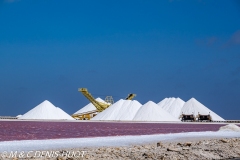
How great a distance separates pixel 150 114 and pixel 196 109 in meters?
14.3

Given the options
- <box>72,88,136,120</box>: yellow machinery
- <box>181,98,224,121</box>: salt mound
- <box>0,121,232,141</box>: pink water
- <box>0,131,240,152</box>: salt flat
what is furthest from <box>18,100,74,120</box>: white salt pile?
<box>0,131,240,152</box>: salt flat

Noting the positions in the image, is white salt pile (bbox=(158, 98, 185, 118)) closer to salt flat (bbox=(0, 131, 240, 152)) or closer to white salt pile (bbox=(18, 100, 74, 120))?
white salt pile (bbox=(18, 100, 74, 120))

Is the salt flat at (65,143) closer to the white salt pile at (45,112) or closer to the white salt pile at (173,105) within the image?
the white salt pile at (45,112)

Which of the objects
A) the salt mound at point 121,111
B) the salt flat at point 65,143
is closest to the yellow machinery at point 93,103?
the salt mound at point 121,111

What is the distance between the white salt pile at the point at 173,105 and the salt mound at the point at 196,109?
922 mm

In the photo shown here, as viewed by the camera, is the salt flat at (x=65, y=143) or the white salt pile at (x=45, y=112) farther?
the white salt pile at (x=45, y=112)

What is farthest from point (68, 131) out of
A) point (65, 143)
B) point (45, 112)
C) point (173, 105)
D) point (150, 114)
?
point (173, 105)

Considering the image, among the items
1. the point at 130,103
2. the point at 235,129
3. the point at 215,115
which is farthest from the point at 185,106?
the point at 235,129

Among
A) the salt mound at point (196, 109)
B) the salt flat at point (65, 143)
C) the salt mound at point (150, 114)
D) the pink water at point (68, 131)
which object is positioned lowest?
the salt flat at point (65, 143)

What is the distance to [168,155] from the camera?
368 inches

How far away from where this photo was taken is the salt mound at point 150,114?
4912cm

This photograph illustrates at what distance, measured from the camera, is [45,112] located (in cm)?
5281

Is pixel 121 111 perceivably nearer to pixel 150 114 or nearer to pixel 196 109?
pixel 150 114

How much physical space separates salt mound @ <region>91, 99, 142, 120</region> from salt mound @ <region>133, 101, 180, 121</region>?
1214 millimetres
